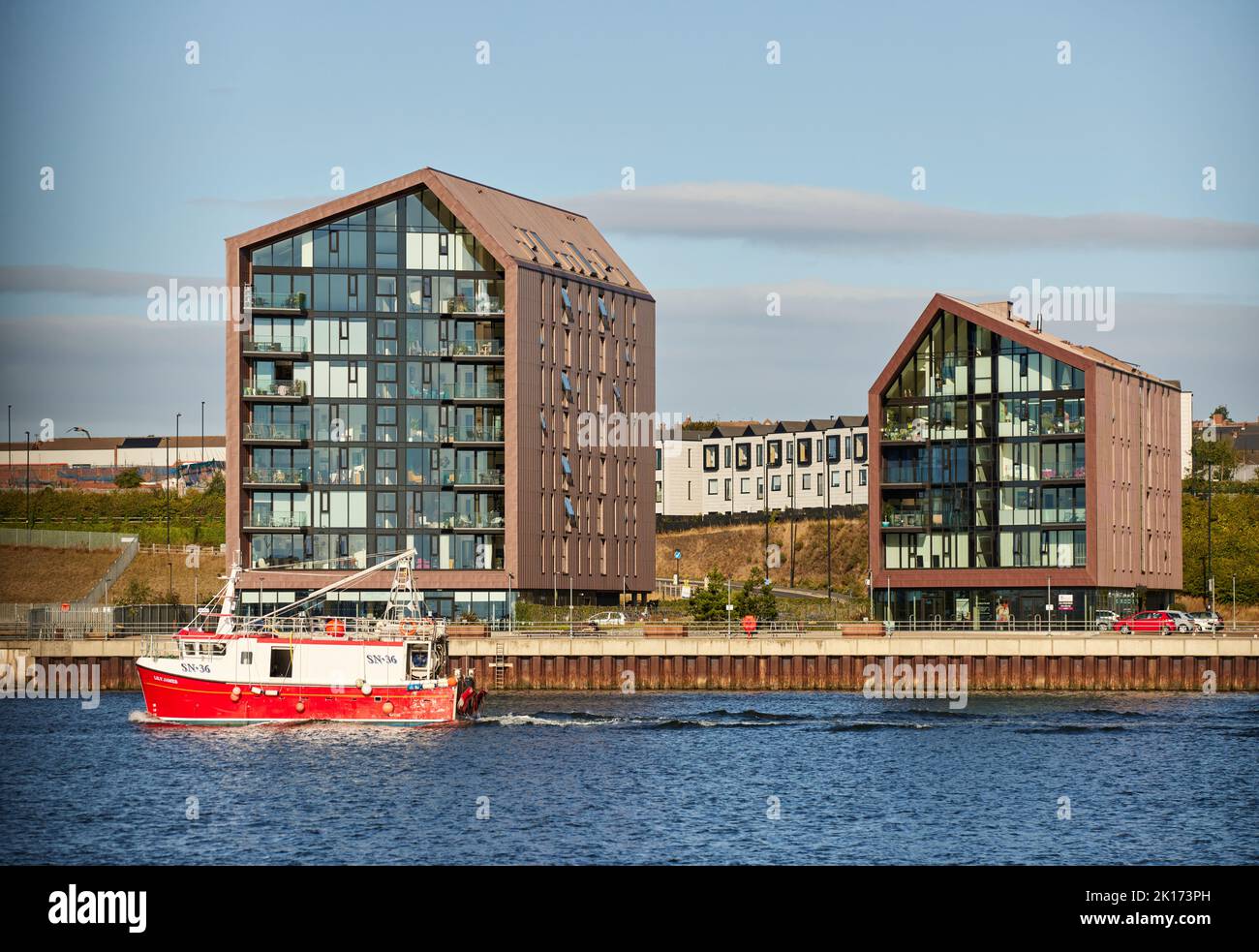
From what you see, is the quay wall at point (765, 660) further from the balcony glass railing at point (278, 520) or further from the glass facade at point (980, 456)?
the balcony glass railing at point (278, 520)

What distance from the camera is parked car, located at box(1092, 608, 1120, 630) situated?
386ft

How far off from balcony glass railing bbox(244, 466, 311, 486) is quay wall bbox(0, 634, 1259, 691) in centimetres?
2408

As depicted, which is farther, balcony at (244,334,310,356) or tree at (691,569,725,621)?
balcony at (244,334,310,356)

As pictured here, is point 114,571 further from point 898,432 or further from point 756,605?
point 898,432

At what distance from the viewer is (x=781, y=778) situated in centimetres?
7175

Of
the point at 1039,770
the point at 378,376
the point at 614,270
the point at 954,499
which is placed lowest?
the point at 1039,770

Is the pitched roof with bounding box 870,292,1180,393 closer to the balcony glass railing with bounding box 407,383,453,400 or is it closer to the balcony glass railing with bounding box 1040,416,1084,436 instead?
the balcony glass railing with bounding box 1040,416,1084,436

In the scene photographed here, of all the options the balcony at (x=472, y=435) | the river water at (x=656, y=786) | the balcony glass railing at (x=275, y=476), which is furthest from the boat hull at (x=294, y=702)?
the balcony at (x=472, y=435)

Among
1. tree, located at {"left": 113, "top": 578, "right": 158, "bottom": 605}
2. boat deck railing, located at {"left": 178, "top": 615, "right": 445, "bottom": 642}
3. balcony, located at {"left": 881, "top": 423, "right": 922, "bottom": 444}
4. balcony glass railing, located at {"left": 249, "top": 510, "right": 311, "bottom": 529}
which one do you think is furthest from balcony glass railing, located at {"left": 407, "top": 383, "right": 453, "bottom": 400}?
boat deck railing, located at {"left": 178, "top": 615, "right": 445, "bottom": 642}

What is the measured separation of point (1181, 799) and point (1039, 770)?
8.82 metres
